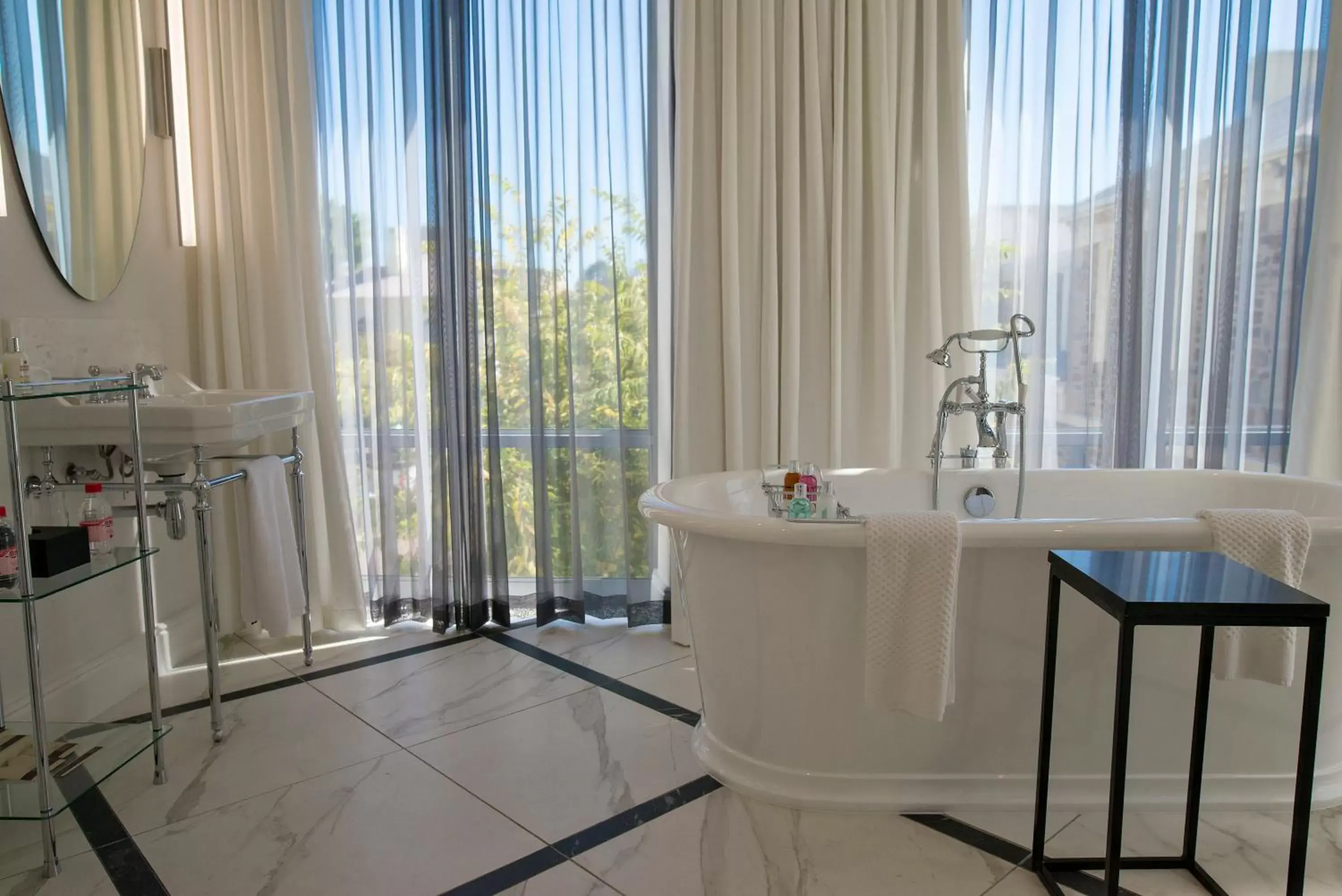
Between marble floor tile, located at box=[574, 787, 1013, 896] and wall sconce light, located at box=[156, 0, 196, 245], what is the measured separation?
2.26 metres

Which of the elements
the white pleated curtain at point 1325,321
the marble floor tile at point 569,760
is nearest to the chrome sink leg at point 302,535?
the marble floor tile at point 569,760

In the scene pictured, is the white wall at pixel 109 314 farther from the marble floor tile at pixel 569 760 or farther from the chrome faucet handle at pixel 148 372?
the marble floor tile at pixel 569 760

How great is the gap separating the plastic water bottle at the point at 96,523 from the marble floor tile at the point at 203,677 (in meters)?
0.66

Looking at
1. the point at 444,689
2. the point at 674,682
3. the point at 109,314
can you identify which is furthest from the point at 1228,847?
the point at 109,314

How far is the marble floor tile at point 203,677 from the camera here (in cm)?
238

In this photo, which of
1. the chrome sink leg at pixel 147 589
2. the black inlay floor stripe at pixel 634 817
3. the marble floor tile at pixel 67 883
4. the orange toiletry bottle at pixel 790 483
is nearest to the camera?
the marble floor tile at pixel 67 883

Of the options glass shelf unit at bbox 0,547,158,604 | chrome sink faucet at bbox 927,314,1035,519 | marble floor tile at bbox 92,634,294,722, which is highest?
chrome sink faucet at bbox 927,314,1035,519

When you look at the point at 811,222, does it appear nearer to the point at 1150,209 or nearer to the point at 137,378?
the point at 1150,209

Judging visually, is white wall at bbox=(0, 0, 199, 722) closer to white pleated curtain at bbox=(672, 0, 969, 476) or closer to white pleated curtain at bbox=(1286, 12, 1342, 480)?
white pleated curtain at bbox=(672, 0, 969, 476)

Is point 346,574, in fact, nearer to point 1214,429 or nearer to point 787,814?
point 787,814

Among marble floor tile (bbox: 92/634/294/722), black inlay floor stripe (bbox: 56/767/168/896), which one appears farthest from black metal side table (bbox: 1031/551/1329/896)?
marble floor tile (bbox: 92/634/294/722)

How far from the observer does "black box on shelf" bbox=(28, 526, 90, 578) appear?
5.43 feet

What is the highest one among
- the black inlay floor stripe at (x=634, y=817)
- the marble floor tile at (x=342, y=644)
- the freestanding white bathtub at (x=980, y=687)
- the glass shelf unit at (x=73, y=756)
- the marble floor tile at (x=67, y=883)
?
the freestanding white bathtub at (x=980, y=687)

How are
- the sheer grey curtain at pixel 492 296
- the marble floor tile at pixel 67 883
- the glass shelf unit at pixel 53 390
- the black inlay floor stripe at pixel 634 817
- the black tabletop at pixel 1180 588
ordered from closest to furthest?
the black tabletop at pixel 1180 588
the glass shelf unit at pixel 53 390
the marble floor tile at pixel 67 883
the black inlay floor stripe at pixel 634 817
the sheer grey curtain at pixel 492 296
